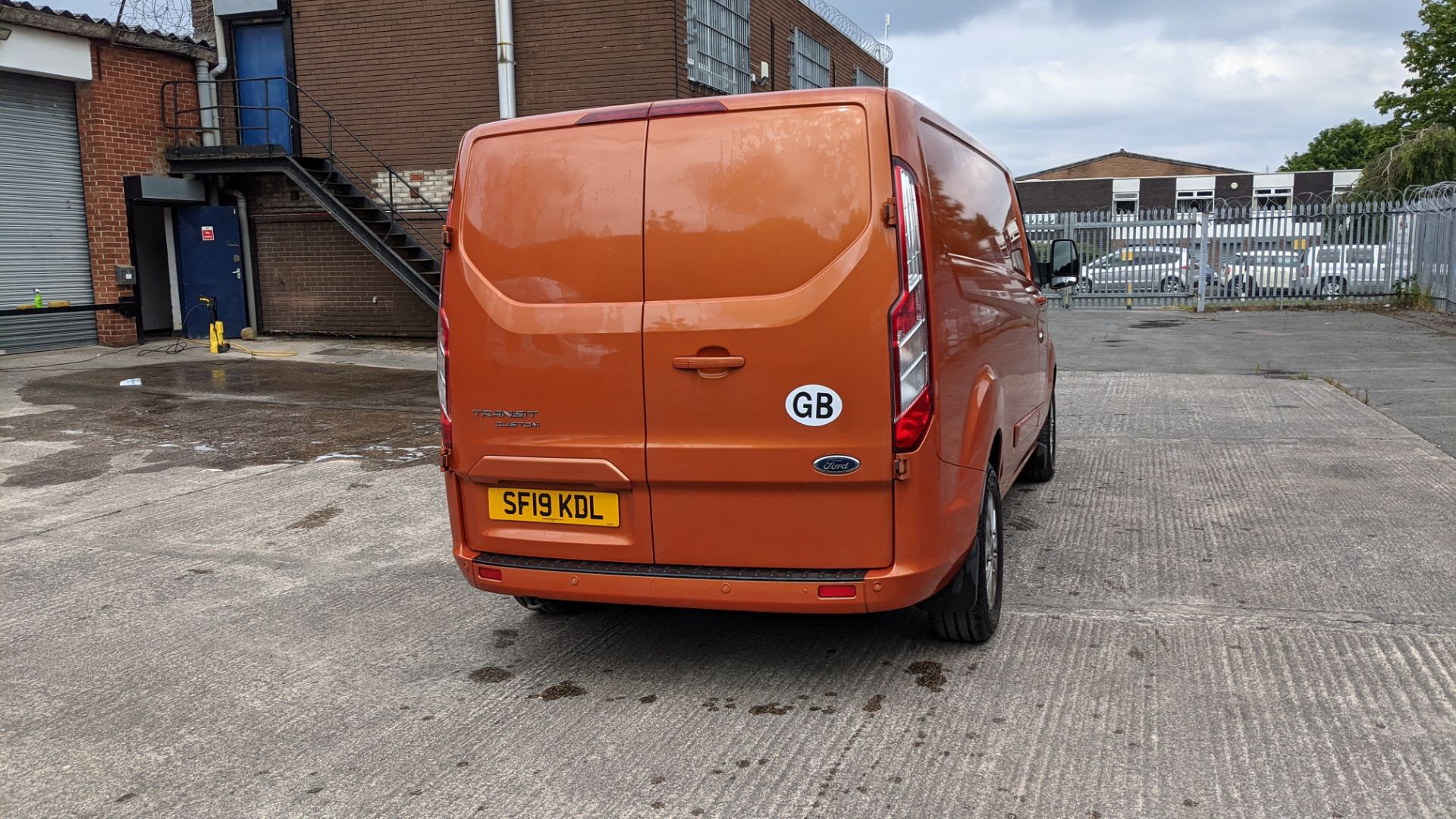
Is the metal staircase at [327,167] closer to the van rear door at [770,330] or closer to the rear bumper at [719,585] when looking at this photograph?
the rear bumper at [719,585]

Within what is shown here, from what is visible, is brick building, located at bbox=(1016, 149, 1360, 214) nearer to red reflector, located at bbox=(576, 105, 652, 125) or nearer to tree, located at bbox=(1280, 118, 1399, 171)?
tree, located at bbox=(1280, 118, 1399, 171)

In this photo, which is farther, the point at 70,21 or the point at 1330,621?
the point at 70,21

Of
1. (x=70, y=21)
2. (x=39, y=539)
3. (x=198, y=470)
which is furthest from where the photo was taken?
(x=70, y=21)

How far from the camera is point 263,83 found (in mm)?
17938

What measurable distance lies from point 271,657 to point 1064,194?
67232mm

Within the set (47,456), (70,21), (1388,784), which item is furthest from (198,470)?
(70,21)

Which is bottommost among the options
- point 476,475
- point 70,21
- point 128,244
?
point 476,475

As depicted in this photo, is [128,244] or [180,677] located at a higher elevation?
[128,244]

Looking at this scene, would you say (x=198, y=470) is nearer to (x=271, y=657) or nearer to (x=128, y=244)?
(x=271, y=657)

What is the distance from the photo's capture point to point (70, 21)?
611 inches

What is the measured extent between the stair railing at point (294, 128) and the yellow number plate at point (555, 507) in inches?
527

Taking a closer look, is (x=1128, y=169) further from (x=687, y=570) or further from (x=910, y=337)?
(x=687, y=570)

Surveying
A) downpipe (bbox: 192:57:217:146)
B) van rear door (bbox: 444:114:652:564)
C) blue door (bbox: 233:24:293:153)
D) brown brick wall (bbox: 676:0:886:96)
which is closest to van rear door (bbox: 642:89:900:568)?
van rear door (bbox: 444:114:652:564)

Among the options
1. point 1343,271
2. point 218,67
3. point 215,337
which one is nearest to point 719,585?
point 215,337
